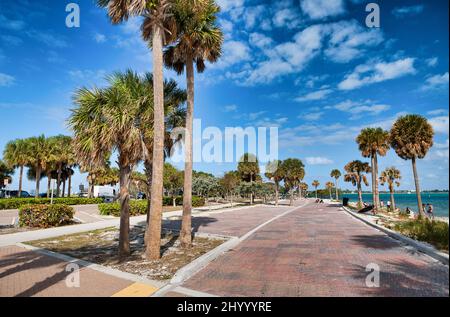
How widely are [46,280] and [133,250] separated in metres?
4.03

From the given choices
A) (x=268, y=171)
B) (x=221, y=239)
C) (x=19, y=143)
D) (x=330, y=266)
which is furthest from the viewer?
(x=268, y=171)

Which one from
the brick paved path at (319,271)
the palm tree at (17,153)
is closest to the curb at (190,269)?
the brick paved path at (319,271)

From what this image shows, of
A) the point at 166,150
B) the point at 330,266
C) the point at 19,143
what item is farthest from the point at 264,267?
the point at 19,143

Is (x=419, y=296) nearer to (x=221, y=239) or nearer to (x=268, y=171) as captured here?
(x=221, y=239)

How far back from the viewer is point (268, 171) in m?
60.9

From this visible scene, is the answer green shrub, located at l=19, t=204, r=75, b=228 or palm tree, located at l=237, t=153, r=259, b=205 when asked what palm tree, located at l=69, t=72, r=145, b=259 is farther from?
palm tree, located at l=237, t=153, r=259, b=205

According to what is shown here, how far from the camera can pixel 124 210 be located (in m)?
10.0

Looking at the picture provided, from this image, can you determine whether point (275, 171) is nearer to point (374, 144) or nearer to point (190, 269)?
point (374, 144)

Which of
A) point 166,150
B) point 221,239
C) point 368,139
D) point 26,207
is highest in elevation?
point 368,139

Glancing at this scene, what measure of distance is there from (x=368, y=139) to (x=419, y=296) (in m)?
31.0

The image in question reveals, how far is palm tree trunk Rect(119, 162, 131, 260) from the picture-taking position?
9.80 metres

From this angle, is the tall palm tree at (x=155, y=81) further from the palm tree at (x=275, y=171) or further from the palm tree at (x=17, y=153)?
the palm tree at (x=275, y=171)

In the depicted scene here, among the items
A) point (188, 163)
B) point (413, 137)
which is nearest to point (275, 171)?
point (413, 137)

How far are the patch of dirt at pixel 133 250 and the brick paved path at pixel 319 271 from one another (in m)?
1.12
